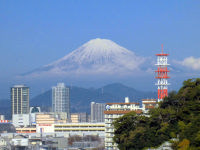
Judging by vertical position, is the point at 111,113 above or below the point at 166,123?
above

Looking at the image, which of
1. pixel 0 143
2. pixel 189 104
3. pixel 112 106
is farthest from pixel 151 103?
pixel 189 104

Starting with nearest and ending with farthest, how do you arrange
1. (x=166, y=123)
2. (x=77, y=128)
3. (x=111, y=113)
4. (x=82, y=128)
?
1. (x=166, y=123)
2. (x=111, y=113)
3. (x=82, y=128)
4. (x=77, y=128)

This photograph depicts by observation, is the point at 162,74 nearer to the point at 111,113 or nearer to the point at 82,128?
the point at 111,113

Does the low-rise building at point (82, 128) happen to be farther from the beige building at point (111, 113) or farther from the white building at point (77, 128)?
the beige building at point (111, 113)

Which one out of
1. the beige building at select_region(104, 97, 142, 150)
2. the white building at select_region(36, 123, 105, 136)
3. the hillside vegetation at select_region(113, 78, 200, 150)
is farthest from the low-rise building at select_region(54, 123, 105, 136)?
the hillside vegetation at select_region(113, 78, 200, 150)

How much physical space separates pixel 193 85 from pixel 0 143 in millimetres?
69436

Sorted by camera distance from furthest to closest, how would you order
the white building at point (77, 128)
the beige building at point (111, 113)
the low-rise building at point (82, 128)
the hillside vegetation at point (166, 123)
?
the low-rise building at point (82, 128) < the white building at point (77, 128) < the beige building at point (111, 113) < the hillside vegetation at point (166, 123)

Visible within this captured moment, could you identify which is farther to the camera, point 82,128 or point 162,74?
point 82,128

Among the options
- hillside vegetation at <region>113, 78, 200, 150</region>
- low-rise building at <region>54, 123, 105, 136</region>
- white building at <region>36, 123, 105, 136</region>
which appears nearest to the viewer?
hillside vegetation at <region>113, 78, 200, 150</region>

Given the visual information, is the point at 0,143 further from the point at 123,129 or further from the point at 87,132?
the point at 123,129

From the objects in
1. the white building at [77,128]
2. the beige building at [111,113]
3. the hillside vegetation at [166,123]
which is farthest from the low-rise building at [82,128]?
the hillside vegetation at [166,123]

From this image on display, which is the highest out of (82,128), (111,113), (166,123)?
(111,113)

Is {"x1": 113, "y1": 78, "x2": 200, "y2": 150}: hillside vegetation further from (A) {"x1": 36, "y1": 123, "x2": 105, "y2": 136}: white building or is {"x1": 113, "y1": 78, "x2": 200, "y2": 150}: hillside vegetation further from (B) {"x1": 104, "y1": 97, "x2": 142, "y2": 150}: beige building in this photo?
(A) {"x1": 36, "y1": 123, "x2": 105, "y2": 136}: white building

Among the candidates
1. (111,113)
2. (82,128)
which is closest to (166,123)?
(111,113)
